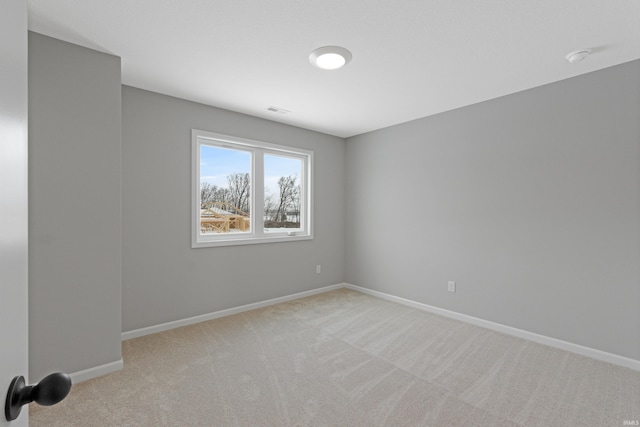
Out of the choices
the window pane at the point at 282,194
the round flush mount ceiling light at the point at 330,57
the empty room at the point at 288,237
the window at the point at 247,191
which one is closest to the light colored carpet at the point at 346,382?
the empty room at the point at 288,237

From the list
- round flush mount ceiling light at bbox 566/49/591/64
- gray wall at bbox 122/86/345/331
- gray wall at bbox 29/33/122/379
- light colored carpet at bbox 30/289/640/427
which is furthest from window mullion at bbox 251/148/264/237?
round flush mount ceiling light at bbox 566/49/591/64

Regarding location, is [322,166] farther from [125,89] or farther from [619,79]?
[619,79]

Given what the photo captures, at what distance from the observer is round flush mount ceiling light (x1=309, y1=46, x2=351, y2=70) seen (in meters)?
2.32

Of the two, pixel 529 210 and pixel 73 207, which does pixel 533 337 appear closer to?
pixel 529 210

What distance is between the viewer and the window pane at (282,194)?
425 cm

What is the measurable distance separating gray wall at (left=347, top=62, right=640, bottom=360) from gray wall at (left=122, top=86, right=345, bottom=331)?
186 cm

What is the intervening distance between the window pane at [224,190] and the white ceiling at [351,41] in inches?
31.3

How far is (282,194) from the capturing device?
14.6 ft

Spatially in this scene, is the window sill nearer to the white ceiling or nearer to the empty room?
the empty room

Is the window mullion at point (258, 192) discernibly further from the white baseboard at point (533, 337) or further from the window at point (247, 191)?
the white baseboard at point (533, 337)

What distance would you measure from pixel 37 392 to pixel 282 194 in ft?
13.0

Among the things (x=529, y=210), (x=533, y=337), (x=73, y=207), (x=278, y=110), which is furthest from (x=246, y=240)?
(x=533, y=337)

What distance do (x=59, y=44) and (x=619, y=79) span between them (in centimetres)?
445

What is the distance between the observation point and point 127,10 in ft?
6.26
